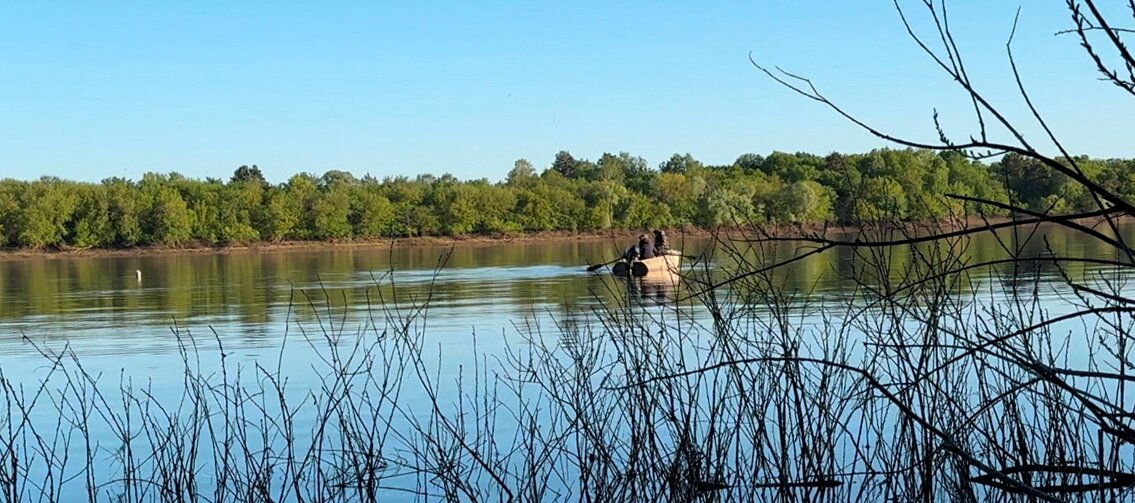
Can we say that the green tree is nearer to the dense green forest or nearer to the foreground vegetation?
the dense green forest

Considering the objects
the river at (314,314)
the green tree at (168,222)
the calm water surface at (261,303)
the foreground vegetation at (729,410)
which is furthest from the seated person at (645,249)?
the green tree at (168,222)

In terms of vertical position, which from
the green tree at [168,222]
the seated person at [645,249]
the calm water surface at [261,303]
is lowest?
the calm water surface at [261,303]

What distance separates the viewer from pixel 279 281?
43000 mm

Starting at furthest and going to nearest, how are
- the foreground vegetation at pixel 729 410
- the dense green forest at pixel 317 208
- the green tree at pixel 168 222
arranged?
the green tree at pixel 168 222, the dense green forest at pixel 317 208, the foreground vegetation at pixel 729 410

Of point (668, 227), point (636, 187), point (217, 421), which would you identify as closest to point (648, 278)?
point (217, 421)

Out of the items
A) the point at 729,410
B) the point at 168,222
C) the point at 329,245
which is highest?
the point at 168,222

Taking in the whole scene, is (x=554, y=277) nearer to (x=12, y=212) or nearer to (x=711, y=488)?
(x=711, y=488)

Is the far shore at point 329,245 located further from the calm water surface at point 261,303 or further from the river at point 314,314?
the river at point 314,314

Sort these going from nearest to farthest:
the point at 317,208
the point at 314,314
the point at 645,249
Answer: the point at 314,314 < the point at 645,249 < the point at 317,208

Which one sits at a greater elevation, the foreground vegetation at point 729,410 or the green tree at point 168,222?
the green tree at point 168,222

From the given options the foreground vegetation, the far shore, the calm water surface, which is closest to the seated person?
the calm water surface

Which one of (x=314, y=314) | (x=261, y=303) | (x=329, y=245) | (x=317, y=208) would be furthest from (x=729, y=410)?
(x=317, y=208)

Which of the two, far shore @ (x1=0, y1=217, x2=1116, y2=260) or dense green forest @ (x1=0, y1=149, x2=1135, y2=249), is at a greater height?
dense green forest @ (x1=0, y1=149, x2=1135, y2=249)

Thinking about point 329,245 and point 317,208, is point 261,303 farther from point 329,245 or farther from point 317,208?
point 317,208
